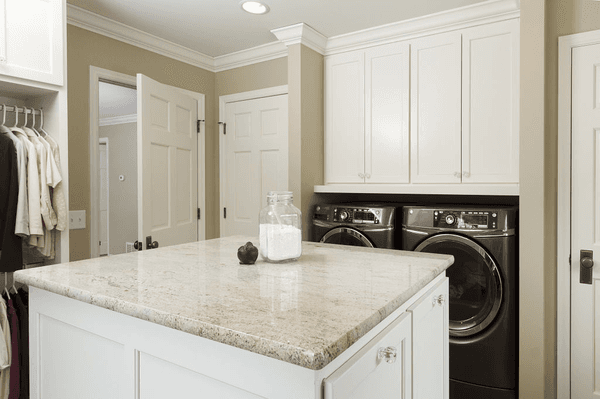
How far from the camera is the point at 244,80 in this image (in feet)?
11.7

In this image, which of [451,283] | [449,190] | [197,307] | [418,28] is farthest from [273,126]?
[197,307]

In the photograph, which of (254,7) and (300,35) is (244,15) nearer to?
(254,7)

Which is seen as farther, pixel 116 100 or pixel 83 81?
pixel 116 100

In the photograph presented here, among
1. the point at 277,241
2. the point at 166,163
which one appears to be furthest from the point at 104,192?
the point at 277,241

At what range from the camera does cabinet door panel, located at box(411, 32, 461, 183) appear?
2.65m

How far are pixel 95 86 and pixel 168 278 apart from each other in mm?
2199

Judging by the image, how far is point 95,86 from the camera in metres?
2.82

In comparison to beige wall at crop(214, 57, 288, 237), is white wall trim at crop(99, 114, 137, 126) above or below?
above

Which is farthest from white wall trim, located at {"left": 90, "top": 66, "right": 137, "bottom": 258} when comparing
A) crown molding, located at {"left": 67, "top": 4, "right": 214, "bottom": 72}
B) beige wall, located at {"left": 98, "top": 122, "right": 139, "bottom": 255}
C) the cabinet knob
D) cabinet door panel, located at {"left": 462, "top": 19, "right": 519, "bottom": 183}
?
beige wall, located at {"left": 98, "top": 122, "right": 139, "bottom": 255}

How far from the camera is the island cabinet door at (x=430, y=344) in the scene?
120 centimetres

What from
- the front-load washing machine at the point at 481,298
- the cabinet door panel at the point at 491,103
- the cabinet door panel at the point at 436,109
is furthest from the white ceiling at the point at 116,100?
the front-load washing machine at the point at 481,298

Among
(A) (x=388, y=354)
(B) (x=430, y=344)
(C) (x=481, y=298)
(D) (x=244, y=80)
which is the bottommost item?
(C) (x=481, y=298)

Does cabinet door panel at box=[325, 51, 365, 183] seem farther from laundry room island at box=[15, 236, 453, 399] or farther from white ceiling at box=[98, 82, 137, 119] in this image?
white ceiling at box=[98, 82, 137, 119]

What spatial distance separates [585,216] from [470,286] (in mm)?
748
